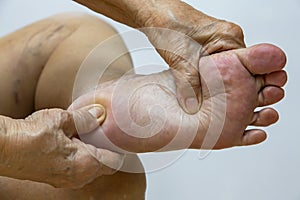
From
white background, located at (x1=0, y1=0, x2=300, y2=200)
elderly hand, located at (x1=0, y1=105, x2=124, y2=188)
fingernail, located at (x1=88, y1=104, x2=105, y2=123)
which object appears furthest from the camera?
white background, located at (x1=0, y1=0, x2=300, y2=200)

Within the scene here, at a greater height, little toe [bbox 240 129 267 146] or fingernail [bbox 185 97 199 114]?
fingernail [bbox 185 97 199 114]

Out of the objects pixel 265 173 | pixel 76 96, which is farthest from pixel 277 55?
pixel 265 173

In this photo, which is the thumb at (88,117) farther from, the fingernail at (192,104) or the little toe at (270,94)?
the little toe at (270,94)

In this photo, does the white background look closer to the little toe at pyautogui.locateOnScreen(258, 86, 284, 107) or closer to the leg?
the leg

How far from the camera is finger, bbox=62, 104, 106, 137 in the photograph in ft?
2.63

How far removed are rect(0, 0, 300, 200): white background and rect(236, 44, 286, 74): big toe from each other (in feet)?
1.55

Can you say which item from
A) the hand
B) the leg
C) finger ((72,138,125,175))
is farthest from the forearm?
finger ((72,138,125,175))

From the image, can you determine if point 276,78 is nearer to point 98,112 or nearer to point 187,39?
point 187,39

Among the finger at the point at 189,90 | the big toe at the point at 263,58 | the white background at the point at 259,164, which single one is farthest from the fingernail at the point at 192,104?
the white background at the point at 259,164

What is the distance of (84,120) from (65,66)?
199 millimetres

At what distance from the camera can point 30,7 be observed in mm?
1463

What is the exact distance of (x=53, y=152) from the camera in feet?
2.50

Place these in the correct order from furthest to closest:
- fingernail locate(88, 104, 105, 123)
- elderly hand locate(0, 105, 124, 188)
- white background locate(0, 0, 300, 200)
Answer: white background locate(0, 0, 300, 200) → fingernail locate(88, 104, 105, 123) → elderly hand locate(0, 105, 124, 188)

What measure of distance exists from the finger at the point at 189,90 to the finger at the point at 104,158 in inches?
4.9
